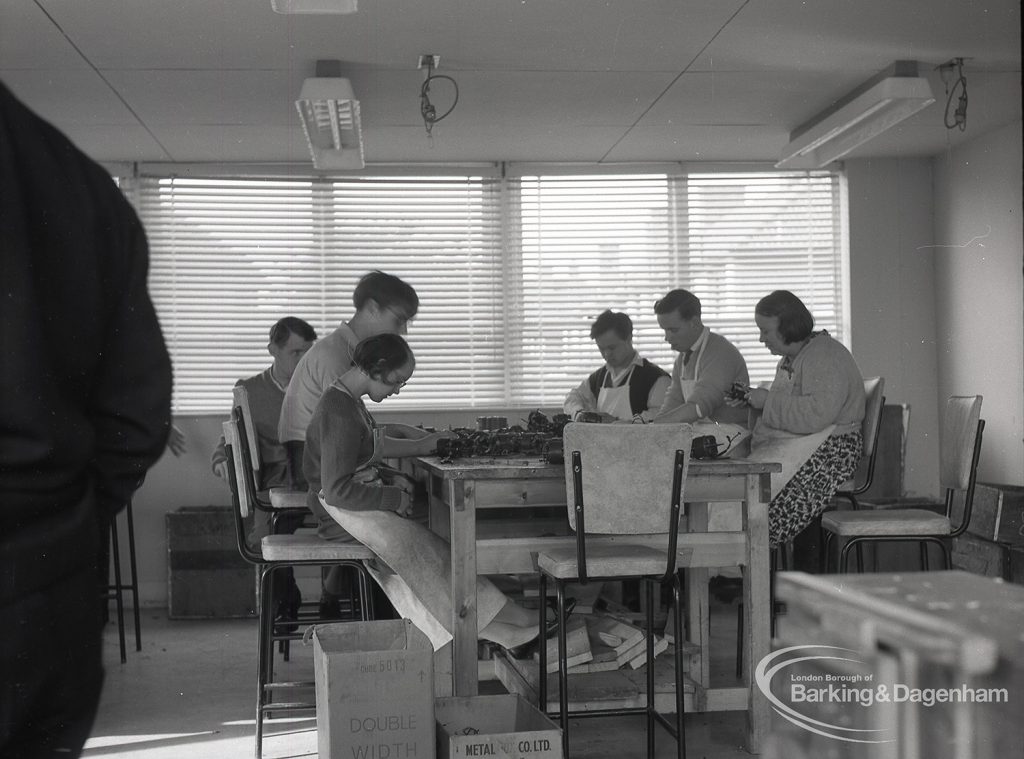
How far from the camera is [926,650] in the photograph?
3.23 feet

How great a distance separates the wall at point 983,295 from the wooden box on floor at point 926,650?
403 cm

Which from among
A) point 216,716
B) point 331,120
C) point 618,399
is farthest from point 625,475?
point 618,399

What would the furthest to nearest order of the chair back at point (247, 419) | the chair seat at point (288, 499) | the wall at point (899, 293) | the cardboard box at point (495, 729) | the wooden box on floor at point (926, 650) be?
1. the wall at point (899, 293)
2. the chair seat at point (288, 499)
3. the chair back at point (247, 419)
4. the cardboard box at point (495, 729)
5. the wooden box on floor at point (926, 650)

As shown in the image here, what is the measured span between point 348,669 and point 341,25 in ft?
8.55

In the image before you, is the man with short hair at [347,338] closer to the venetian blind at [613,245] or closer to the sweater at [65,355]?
the venetian blind at [613,245]

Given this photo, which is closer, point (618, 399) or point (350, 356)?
point (350, 356)

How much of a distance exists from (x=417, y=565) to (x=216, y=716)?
3.43ft

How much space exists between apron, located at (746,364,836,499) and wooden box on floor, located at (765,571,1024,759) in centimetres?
237

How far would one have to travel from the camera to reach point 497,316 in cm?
633

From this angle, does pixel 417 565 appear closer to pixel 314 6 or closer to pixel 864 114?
pixel 314 6

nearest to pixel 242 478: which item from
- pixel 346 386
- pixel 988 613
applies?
pixel 346 386

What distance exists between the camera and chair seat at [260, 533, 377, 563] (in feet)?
10.7

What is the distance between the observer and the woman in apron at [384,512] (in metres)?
3.16

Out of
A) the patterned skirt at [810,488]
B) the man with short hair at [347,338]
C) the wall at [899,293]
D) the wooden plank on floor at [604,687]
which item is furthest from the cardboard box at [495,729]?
the wall at [899,293]
